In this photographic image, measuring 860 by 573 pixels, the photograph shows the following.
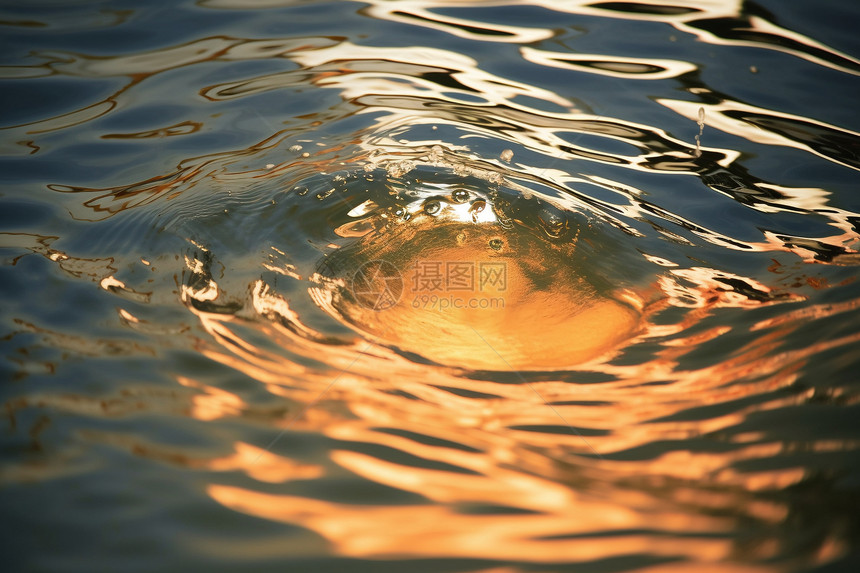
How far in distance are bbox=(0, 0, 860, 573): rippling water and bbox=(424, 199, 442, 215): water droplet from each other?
0.04ft

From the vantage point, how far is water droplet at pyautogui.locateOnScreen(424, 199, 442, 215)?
2412mm

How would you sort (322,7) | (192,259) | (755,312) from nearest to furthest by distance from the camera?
(755,312), (192,259), (322,7)

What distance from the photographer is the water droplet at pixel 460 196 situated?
2.47 m

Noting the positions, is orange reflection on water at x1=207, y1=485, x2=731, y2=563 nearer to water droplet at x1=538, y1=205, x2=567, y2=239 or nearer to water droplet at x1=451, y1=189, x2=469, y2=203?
water droplet at x1=538, y1=205, x2=567, y2=239

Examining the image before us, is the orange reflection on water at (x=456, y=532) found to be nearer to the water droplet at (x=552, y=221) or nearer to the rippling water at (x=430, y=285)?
the rippling water at (x=430, y=285)

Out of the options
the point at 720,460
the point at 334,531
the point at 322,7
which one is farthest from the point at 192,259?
the point at 322,7

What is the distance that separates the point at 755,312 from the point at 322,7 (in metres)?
2.85

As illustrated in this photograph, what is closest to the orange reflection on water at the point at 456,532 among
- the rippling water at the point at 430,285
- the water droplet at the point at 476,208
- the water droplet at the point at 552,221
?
the rippling water at the point at 430,285

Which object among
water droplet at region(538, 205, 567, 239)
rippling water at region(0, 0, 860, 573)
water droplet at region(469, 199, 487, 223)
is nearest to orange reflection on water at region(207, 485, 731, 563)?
rippling water at region(0, 0, 860, 573)

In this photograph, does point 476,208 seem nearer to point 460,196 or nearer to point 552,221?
point 460,196

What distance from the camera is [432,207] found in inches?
95.7

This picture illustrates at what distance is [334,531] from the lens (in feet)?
3.40

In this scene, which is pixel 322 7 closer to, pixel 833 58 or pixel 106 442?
pixel 833 58

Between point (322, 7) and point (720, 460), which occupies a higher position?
point (322, 7)
